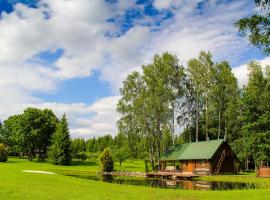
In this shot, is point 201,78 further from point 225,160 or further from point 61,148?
point 61,148

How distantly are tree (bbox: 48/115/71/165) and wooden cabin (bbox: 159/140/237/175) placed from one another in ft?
77.1

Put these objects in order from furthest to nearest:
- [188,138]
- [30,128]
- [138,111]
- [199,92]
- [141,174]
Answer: [30,128]
[188,138]
[199,92]
[138,111]
[141,174]

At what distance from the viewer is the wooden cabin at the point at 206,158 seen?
50.8m

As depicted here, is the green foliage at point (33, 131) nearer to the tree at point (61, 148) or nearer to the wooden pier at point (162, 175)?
the tree at point (61, 148)

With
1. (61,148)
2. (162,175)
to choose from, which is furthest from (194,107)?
(61,148)

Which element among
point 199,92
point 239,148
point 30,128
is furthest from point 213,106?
point 30,128

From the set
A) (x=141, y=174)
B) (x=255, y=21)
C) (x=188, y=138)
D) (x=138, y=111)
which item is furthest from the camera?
(x=188, y=138)

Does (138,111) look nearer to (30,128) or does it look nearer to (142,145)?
(142,145)

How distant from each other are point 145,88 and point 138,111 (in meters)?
4.74

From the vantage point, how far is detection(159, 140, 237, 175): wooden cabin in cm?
5078

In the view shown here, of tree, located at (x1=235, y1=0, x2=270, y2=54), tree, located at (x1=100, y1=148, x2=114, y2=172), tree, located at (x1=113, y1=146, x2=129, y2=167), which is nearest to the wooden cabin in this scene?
tree, located at (x1=100, y1=148, x2=114, y2=172)

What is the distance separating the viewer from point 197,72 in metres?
59.2

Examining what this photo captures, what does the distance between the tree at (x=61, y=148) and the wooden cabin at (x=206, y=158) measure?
2349 cm

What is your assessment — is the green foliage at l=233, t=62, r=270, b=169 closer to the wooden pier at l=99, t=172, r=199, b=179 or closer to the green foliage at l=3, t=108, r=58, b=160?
the wooden pier at l=99, t=172, r=199, b=179
